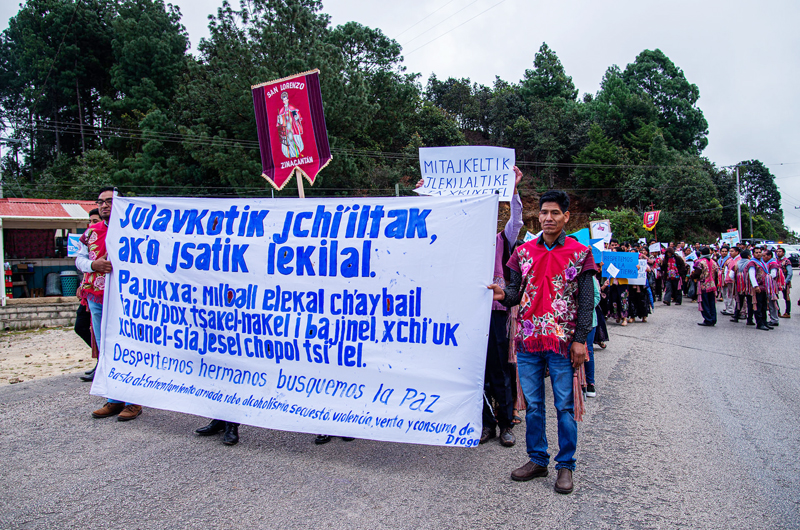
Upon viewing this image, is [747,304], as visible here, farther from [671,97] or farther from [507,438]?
[671,97]

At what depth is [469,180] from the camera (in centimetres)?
666

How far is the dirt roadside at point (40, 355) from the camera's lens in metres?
6.98

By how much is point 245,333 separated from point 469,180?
3.83 metres

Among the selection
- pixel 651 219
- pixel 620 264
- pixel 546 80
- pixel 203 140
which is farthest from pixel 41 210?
pixel 546 80

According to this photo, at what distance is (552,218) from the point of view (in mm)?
3303

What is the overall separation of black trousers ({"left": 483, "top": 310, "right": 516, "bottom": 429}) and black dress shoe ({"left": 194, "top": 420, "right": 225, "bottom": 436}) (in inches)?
86.9

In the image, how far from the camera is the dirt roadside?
6.98 metres

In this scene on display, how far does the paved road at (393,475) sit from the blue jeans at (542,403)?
0.65 ft

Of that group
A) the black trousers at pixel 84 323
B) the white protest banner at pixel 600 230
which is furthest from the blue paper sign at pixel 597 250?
the black trousers at pixel 84 323

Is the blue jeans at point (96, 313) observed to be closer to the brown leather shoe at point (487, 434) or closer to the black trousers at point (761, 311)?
the brown leather shoe at point (487, 434)

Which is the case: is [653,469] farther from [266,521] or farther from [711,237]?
[711,237]

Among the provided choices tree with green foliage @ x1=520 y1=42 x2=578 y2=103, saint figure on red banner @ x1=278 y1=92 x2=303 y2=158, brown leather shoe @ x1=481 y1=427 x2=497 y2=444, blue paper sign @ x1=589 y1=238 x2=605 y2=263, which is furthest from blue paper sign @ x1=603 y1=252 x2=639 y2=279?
tree with green foliage @ x1=520 y1=42 x2=578 y2=103

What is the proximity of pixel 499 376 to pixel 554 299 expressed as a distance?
1.14 metres

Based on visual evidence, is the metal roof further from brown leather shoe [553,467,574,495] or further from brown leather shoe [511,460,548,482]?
brown leather shoe [553,467,574,495]
